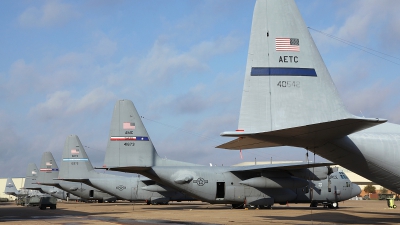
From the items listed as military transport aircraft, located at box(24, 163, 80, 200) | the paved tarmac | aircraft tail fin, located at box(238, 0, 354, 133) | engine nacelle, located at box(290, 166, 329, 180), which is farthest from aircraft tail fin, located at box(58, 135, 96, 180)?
aircraft tail fin, located at box(238, 0, 354, 133)

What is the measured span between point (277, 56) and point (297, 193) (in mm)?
23077

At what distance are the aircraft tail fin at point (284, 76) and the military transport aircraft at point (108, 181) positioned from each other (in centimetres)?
2884

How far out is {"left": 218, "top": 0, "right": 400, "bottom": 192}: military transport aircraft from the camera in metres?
15.9

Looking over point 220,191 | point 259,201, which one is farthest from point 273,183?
point 220,191

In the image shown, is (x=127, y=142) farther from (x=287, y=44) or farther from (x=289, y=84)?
(x=287, y=44)

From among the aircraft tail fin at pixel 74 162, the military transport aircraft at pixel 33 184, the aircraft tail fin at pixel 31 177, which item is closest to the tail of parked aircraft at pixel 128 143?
the aircraft tail fin at pixel 74 162

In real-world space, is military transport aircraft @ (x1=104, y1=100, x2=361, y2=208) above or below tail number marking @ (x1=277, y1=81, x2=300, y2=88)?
below

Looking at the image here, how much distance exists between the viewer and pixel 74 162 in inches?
1950

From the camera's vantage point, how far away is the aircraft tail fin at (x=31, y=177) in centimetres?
7512

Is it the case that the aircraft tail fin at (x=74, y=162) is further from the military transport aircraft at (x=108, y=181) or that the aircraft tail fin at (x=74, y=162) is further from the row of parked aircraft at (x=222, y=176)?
the row of parked aircraft at (x=222, y=176)

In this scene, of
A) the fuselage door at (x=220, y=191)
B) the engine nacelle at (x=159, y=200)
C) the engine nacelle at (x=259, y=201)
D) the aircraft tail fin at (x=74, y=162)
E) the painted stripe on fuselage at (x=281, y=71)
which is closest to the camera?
the painted stripe on fuselage at (x=281, y=71)

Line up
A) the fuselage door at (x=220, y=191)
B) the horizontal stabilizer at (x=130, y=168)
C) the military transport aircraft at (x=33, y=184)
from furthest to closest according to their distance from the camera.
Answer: the military transport aircraft at (x=33, y=184) < the fuselage door at (x=220, y=191) < the horizontal stabilizer at (x=130, y=168)

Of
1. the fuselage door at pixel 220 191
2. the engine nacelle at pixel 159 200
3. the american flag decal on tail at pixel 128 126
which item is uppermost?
the american flag decal on tail at pixel 128 126

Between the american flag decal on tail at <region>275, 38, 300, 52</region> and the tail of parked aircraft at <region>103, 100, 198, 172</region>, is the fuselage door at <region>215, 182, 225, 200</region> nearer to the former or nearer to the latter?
the tail of parked aircraft at <region>103, 100, 198, 172</region>
